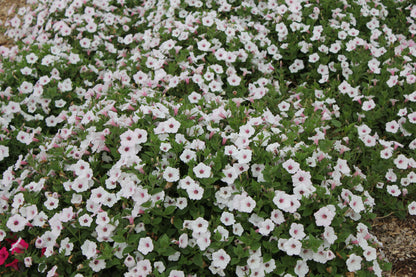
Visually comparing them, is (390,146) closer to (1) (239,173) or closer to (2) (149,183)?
(1) (239,173)

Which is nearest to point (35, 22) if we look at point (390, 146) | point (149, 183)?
point (149, 183)

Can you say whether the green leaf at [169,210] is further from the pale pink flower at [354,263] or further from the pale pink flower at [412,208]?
the pale pink flower at [412,208]

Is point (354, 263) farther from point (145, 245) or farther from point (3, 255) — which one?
point (3, 255)

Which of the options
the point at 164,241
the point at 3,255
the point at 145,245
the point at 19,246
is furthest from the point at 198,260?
the point at 3,255

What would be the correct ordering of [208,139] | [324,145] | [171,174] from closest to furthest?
[171,174] → [324,145] → [208,139]

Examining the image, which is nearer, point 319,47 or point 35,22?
point 319,47

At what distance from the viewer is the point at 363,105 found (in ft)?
17.2

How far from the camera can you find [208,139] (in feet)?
13.9

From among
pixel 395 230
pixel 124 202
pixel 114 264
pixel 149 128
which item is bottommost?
pixel 395 230

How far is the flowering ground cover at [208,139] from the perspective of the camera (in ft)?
11.8

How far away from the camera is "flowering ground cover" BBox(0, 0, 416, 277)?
141 inches

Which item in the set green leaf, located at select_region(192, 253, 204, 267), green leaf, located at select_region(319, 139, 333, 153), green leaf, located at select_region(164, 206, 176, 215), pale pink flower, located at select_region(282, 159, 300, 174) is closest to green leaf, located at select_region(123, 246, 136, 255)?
green leaf, located at select_region(164, 206, 176, 215)

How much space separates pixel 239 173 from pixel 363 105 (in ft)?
8.14

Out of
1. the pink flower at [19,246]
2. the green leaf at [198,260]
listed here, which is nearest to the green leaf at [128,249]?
the green leaf at [198,260]
